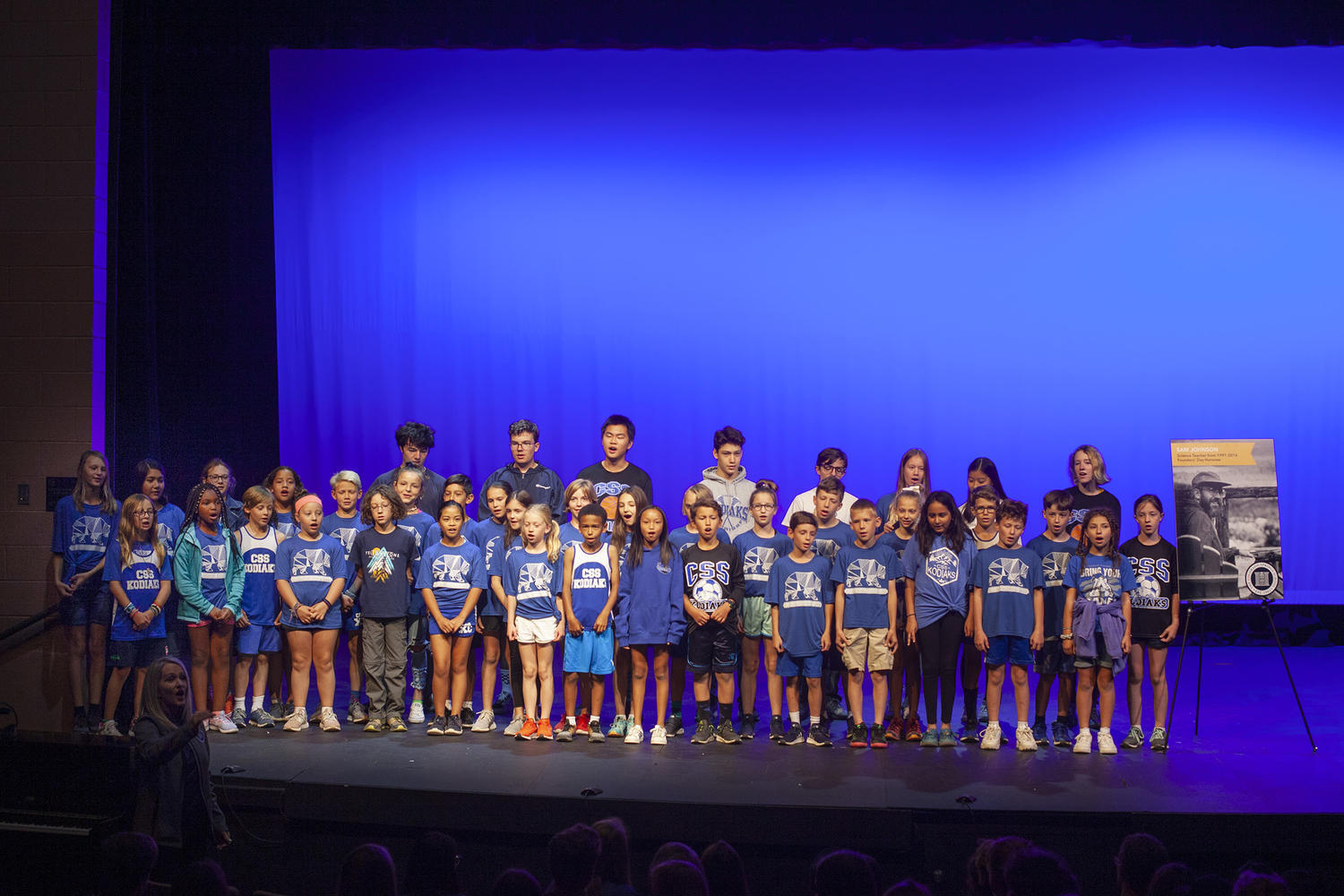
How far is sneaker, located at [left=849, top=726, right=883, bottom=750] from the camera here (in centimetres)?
562

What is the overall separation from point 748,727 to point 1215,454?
9.40 ft

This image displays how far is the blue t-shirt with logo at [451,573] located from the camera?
19.5ft

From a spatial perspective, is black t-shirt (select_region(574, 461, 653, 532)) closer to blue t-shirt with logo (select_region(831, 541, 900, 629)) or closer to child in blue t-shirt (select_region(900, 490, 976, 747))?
blue t-shirt with logo (select_region(831, 541, 900, 629))

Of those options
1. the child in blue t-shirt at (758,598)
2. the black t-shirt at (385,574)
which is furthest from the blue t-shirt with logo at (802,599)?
the black t-shirt at (385,574)

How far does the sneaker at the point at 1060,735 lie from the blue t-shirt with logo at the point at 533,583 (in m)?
2.66

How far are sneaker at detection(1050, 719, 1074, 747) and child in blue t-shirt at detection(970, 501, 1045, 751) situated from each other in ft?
0.41

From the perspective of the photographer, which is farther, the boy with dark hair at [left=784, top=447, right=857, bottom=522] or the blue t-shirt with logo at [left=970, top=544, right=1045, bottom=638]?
the boy with dark hair at [left=784, top=447, right=857, bottom=522]

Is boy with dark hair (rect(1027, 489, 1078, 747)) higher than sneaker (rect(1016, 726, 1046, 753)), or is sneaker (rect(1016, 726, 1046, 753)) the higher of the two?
boy with dark hair (rect(1027, 489, 1078, 747))

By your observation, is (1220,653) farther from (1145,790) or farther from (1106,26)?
(1106,26)

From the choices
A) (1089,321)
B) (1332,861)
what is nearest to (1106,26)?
(1089,321)

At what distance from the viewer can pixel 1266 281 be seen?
8.14m

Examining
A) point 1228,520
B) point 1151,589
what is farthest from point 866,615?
point 1228,520

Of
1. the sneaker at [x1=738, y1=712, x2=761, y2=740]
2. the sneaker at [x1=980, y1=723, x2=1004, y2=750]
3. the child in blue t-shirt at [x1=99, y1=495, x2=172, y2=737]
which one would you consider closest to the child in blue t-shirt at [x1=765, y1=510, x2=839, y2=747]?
the sneaker at [x1=738, y1=712, x2=761, y2=740]

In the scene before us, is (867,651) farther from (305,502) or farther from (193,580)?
(193,580)
